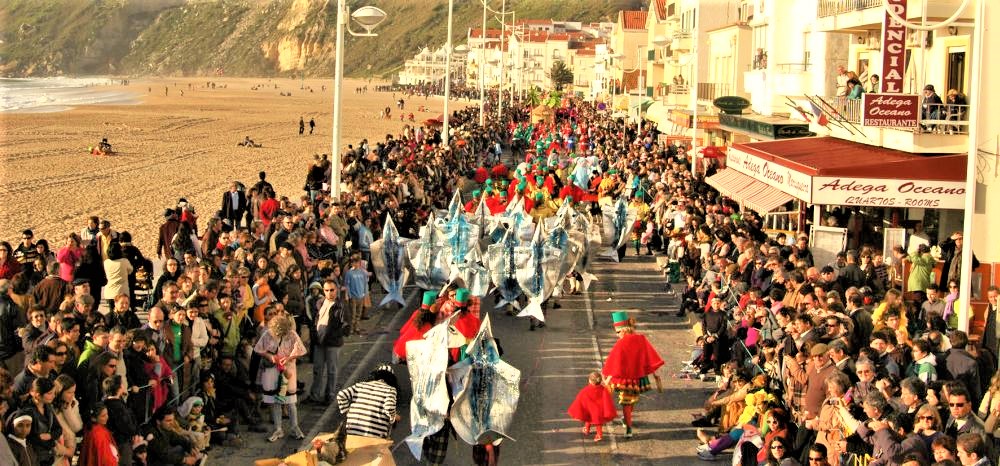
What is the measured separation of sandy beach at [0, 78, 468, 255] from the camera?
30297mm

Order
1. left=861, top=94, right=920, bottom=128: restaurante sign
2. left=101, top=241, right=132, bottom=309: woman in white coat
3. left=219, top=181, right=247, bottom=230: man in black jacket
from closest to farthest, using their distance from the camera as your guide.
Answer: left=101, top=241, right=132, bottom=309: woman in white coat < left=861, top=94, right=920, bottom=128: restaurante sign < left=219, top=181, right=247, bottom=230: man in black jacket

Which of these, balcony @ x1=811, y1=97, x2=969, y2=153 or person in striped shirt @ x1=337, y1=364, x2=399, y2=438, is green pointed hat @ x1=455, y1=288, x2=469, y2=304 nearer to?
person in striped shirt @ x1=337, y1=364, x2=399, y2=438

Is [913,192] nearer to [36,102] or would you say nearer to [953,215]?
[953,215]

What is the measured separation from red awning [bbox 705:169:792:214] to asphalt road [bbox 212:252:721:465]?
2.39 m

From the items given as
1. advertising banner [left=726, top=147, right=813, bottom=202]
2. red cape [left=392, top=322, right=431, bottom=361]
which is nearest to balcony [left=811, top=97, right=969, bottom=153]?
advertising banner [left=726, top=147, right=813, bottom=202]

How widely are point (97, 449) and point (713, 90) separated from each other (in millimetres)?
38286

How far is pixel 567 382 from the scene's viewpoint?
51.1 ft

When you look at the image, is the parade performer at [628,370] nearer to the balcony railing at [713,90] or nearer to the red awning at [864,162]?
the red awning at [864,162]

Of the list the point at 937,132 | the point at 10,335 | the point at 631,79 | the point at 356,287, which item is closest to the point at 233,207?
the point at 356,287

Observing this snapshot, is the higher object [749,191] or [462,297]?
[749,191]

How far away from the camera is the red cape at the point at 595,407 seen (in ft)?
42.8

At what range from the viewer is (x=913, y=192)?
19.2m

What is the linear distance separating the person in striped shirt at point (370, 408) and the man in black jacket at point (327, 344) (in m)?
1.48

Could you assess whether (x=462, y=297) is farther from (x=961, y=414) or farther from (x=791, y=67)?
(x=791, y=67)
